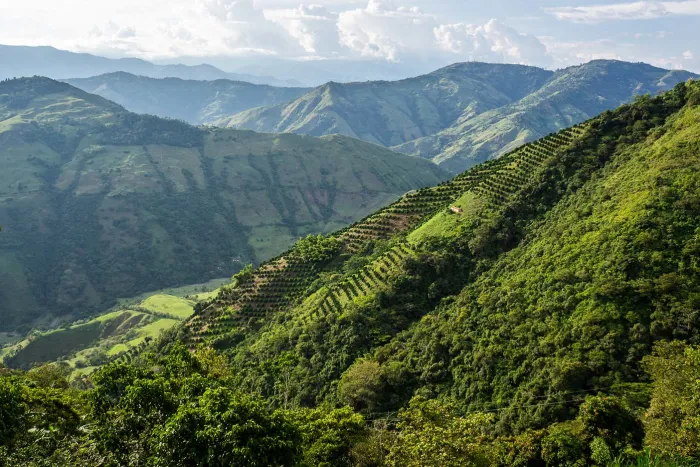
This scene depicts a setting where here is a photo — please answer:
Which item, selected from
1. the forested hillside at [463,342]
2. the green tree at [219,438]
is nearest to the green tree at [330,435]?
the forested hillside at [463,342]

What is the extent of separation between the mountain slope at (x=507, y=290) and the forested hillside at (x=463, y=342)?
1.17 ft

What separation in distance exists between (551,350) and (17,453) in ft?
188

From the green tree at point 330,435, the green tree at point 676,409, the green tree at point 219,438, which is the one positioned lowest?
the green tree at point 330,435

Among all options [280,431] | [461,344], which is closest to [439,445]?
[280,431]

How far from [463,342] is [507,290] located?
1181 cm

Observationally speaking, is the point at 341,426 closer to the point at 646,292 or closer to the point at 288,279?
the point at 646,292

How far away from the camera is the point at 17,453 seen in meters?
35.4

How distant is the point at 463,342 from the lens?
7700cm

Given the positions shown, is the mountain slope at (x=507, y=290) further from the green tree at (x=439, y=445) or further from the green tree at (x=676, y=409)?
the green tree at (x=439, y=445)

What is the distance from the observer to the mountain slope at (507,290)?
6302 cm

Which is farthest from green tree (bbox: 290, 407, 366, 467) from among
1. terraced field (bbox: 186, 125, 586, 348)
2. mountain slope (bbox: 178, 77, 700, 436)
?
terraced field (bbox: 186, 125, 586, 348)

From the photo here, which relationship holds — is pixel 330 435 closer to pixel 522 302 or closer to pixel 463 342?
pixel 463 342

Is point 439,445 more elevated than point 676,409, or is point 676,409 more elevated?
point 439,445

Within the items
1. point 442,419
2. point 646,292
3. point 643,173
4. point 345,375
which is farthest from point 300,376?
point 643,173
